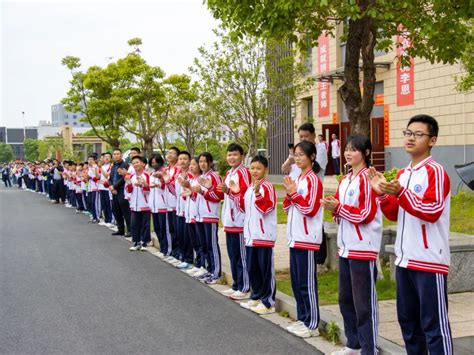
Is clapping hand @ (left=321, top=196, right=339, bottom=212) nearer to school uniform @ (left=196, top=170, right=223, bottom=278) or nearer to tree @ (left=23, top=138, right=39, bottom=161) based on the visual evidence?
school uniform @ (left=196, top=170, right=223, bottom=278)

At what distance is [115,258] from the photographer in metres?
11.5

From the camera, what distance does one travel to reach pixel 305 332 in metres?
6.20

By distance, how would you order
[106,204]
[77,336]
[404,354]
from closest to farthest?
1. [404,354]
2. [77,336]
3. [106,204]

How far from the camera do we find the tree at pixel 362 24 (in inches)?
302

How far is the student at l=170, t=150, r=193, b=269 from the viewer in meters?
9.96

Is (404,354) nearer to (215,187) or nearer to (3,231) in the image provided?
(215,187)

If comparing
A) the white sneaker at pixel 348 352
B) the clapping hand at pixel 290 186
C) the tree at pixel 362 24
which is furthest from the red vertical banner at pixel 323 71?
the white sneaker at pixel 348 352

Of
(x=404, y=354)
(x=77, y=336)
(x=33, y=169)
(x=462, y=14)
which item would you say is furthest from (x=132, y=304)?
(x=33, y=169)

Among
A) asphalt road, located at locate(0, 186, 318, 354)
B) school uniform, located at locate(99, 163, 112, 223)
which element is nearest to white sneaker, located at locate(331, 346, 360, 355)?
asphalt road, located at locate(0, 186, 318, 354)

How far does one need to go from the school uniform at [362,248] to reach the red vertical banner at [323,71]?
2199 centimetres

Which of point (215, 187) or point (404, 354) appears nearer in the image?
point (404, 354)

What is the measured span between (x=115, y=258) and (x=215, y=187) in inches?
149

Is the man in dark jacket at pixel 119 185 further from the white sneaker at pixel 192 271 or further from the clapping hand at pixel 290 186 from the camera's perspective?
the clapping hand at pixel 290 186

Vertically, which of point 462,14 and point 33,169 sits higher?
point 462,14
